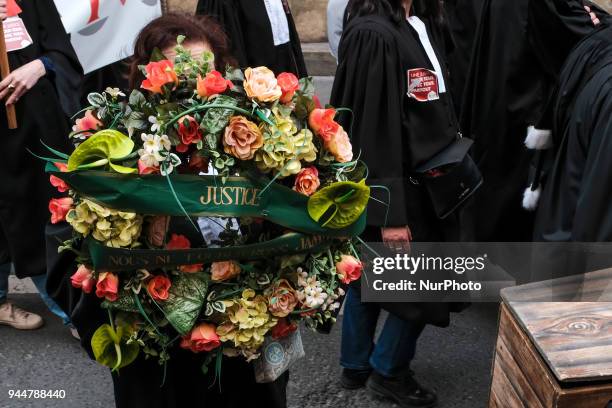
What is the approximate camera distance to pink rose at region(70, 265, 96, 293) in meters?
1.70

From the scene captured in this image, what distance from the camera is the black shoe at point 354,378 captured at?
10.8 ft

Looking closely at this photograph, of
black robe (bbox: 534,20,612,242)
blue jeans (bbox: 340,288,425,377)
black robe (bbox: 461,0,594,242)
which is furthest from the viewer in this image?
black robe (bbox: 461,0,594,242)

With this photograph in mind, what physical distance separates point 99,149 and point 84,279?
12.5 inches

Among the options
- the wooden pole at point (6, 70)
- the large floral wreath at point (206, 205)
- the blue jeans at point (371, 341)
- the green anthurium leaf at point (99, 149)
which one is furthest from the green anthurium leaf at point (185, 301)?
the wooden pole at point (6, 70)

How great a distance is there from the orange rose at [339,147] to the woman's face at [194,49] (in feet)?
1.75

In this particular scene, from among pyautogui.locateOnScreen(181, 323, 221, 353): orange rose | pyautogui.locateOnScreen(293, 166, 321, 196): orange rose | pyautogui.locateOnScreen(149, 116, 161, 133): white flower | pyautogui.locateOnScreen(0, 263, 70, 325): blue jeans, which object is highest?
pyautogui.locateOnScreen(149, 116, 161, 133): white flower

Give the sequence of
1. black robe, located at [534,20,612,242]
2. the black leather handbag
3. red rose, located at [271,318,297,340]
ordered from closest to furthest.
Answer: red rose, located at [271,318,297,340] → black robe, located at [534,20,612,242] → the black leather handbag

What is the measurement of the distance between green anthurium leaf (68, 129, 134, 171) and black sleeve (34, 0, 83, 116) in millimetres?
1979

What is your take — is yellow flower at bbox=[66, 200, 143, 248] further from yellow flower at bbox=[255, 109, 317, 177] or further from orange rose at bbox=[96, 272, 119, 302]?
yellow flower at bbox=[255, 109, 317, 177]

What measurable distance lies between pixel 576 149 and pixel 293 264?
1335mm

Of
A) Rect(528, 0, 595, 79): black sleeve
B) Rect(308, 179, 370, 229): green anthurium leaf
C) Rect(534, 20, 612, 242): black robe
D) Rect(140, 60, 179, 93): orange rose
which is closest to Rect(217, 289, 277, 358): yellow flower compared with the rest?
Rect(308, 179, 370, 229): green anthurium leaf

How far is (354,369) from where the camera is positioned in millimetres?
3268

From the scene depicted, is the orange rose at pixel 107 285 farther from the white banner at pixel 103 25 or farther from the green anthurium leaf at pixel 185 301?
the white banner at pixel 103 25

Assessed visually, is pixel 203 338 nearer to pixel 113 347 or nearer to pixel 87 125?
pixel 113 347
